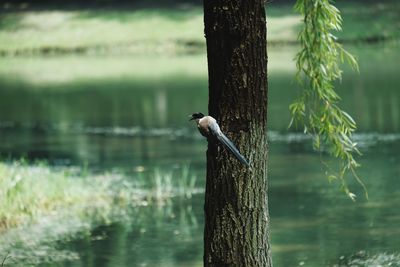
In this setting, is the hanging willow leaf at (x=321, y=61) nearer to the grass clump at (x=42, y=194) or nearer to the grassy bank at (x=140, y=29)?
the grass clump at (x=42, y=194)

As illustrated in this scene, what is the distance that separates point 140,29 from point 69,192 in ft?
123

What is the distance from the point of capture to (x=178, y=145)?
23984 mm

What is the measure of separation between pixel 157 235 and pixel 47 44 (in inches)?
1555

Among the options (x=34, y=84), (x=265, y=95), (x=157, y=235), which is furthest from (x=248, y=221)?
(x=34, y=84)

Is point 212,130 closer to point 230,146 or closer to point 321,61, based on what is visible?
point 230,146

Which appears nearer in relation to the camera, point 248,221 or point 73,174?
point 248,221

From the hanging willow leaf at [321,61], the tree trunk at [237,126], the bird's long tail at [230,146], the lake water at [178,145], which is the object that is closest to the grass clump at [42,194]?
the lake water at [178,145]

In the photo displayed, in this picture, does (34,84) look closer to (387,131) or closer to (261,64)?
(387,131)

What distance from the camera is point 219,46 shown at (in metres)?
8.53

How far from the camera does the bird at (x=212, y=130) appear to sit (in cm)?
804

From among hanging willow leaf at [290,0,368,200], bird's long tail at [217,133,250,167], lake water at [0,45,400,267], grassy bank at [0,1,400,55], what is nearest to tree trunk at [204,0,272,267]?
bird's long tail at [217,133,250,167]

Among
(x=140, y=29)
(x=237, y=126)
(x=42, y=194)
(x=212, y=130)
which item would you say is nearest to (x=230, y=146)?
(x=212, y=130)

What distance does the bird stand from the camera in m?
8.04

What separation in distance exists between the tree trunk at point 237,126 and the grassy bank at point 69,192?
7004 millimetres
